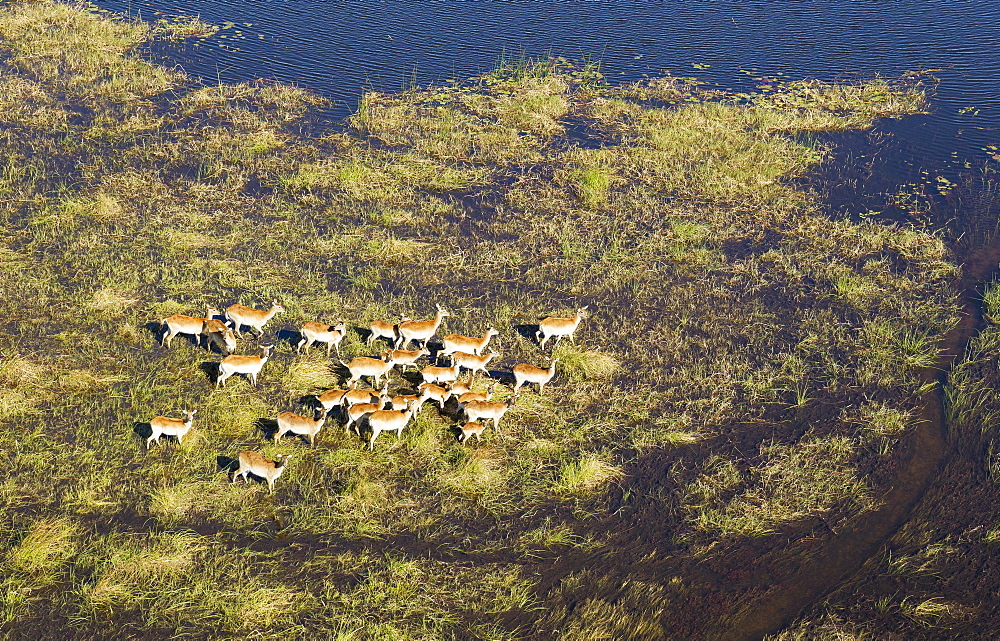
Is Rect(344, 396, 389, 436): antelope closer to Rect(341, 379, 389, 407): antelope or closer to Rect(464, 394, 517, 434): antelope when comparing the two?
Rect(341, 379, 389, 407): antelope

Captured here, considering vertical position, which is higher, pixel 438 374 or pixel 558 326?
pixel 558 326

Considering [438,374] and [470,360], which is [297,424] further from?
[470,360]

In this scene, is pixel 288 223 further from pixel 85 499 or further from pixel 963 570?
pixel 963 570

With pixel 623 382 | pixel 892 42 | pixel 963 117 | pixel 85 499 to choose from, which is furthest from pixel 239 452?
pixel 892 42

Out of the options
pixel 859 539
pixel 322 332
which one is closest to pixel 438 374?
pixel 322 332

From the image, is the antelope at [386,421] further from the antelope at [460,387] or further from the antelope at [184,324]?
the antelope at [184,324]

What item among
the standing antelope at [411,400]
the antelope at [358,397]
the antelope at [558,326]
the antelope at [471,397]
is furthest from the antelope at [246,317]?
the antelope at [558,326]
